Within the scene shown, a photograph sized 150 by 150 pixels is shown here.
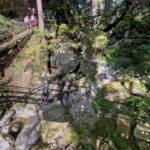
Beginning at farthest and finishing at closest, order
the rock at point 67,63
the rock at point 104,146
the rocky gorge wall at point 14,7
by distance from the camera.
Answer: the rocky gorge wall at point 14,7, the rock at point 67,63, the rock at point 104,146

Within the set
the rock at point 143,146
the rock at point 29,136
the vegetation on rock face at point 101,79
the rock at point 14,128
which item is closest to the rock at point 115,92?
the vegetation on rock face at point 101,79

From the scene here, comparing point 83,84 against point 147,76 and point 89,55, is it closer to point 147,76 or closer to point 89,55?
point 89,55

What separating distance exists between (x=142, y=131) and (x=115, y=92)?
79.7 inches

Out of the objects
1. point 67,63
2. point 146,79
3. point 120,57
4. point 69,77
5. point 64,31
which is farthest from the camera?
point 64,31

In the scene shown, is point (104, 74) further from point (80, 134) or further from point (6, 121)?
point (6, 121)

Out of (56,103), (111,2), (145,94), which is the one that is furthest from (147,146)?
(111,2)

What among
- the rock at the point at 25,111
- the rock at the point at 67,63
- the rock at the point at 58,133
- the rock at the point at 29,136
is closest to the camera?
the rock at the point at 58,133

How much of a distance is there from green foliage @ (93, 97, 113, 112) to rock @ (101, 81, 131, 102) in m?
0.25

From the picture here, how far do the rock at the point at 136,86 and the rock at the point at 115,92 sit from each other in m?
0.26

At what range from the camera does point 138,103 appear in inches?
161

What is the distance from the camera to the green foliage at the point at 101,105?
455 cm

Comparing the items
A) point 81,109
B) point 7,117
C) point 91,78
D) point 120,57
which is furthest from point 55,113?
point 120,57

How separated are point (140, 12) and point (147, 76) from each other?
20.6 ft

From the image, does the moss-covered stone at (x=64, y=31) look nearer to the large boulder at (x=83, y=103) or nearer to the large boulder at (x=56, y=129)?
the large boulder at (x=83, y=103)
